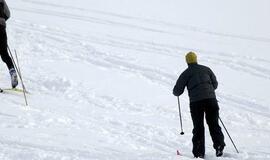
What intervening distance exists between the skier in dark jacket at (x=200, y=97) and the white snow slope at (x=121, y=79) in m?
0.34

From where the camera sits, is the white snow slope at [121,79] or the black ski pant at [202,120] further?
the white snow slope at [121,79]

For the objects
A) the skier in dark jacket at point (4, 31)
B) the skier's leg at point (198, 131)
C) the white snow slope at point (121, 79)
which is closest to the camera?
the skier's leg at point (198, 131)

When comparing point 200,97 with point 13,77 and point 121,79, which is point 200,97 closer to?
point 13,77

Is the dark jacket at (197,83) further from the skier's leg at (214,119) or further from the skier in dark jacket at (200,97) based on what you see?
the skier's leg at (214,119)

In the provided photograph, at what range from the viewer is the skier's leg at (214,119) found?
866cm

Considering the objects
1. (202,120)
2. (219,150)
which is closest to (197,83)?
(202,120)

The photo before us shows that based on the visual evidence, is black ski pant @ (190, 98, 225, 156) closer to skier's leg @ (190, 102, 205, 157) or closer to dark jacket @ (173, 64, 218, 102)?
skier's leg @ (190, 102, 205, 157)

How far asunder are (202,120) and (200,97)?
460 mm

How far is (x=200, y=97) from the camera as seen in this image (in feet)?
28.2

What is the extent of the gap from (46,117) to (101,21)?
15596 mm

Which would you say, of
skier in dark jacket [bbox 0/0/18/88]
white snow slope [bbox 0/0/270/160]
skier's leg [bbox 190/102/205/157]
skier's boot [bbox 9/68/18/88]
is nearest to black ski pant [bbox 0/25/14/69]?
skier in dark jacket [bbox 0/0/18/88]

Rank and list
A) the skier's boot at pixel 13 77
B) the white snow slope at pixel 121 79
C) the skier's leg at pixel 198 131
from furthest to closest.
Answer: the skier's boot at pixel 13 77, the white snow slope at pixel 121 79, the skier's leg at pixel 198 131

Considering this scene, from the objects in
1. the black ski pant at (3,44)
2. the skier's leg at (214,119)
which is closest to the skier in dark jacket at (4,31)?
the black ski pant at (3,44)

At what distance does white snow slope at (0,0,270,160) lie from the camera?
9.09 metres
